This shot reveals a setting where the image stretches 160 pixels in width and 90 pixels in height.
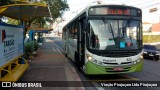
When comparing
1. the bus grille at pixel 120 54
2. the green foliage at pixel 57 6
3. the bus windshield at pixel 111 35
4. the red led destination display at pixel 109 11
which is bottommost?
the bus grille at pixel 120 54

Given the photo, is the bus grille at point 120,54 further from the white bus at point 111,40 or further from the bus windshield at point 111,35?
the bus windshield at point 111,35

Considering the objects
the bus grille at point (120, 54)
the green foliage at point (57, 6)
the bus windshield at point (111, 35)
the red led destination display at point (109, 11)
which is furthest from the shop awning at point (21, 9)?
the green foliage at point (57, 6)

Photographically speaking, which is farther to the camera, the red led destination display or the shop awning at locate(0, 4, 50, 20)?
the red led destination display

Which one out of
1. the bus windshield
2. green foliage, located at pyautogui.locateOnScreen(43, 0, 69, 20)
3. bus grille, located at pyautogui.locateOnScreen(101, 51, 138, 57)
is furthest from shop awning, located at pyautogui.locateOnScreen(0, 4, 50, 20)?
green foliage, located at pyautogui.locateOnScreen(43, 0, 69, 20)

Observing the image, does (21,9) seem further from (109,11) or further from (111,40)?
(111,40)

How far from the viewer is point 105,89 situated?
33.3ft

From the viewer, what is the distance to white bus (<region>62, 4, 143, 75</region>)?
11.3m

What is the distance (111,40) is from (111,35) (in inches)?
8.3

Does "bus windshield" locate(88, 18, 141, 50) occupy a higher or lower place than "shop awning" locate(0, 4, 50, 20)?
lower

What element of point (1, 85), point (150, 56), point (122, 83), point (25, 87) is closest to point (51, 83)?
point (25, 87)

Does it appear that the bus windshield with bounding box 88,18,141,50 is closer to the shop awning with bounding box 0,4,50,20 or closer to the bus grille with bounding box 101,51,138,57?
the bus grille with bounding box 101,51,138,57

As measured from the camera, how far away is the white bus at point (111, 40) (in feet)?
36.9

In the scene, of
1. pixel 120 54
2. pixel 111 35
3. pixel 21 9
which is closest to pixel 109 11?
pixel 111 35

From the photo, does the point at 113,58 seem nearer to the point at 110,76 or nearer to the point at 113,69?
the point at 113,69
